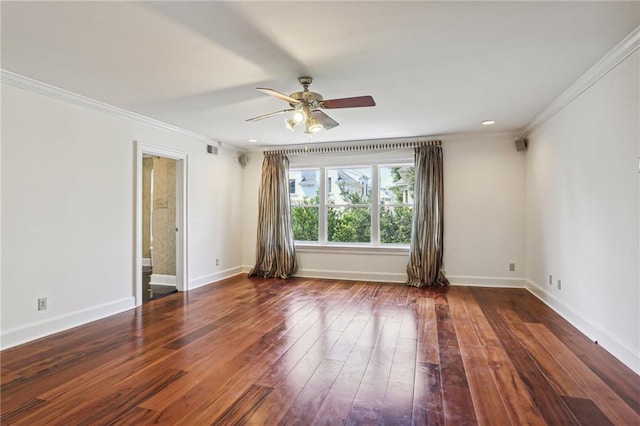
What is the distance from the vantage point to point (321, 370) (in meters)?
2.60

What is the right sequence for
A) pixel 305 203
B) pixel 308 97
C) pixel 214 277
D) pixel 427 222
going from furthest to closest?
pixel 305 203 < pixel 214 277 < pixel 427 222 < pixel 308 97

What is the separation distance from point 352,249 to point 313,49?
409 cm

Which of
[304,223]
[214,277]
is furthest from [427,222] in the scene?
[214,277]

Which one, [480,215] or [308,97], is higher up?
[308,97]

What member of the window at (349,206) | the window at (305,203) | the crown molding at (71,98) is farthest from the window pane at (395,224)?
the crown molding at (71,98)

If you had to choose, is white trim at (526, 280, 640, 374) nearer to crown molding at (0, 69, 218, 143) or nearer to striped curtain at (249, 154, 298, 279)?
striped curtain at (249, 154, 298, 279)

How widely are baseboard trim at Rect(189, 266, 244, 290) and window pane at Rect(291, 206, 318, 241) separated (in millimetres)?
1299

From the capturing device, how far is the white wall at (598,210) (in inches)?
102

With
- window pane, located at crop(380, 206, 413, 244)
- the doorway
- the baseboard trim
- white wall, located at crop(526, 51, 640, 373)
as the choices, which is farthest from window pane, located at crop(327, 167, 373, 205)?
the doorway

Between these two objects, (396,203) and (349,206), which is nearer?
(396,203)

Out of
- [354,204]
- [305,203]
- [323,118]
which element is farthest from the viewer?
[305,203]

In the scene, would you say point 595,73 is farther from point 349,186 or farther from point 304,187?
point 304,187

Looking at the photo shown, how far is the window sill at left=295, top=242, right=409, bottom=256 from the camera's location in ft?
19.4

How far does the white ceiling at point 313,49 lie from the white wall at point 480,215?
5.00 ft
